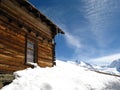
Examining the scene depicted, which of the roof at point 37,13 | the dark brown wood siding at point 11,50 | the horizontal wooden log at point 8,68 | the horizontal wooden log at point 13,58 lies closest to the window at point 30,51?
the dark brown wood siding at point 11,50

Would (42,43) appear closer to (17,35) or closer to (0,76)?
(17,35)

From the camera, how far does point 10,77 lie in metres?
13.4

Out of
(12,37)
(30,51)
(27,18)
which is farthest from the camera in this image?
(30,51)

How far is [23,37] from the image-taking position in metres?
16.1

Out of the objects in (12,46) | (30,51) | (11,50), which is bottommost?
(11,50)

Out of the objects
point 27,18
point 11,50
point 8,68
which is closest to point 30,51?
point 27,18

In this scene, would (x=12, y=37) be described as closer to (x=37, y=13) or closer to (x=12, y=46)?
(x=12, y=46)

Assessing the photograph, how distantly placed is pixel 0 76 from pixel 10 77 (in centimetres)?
75

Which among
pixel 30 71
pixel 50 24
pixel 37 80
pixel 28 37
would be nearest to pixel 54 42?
pixel 50 24

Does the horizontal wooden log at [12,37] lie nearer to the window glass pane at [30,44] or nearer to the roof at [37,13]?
the window glass pane at [30,44]

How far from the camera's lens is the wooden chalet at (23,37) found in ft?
45.4

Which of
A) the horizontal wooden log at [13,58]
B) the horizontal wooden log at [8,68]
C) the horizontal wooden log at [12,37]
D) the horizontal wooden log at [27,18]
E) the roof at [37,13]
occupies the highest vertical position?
the roof at [37,13]

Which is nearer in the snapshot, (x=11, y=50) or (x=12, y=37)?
(x=11, y=50)

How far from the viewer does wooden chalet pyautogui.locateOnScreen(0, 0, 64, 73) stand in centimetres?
1385
